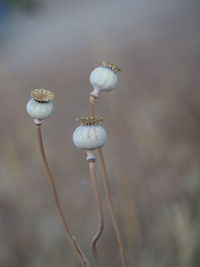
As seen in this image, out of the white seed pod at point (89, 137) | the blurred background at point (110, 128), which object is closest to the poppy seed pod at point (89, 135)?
the white seed pod at point (89, 137)

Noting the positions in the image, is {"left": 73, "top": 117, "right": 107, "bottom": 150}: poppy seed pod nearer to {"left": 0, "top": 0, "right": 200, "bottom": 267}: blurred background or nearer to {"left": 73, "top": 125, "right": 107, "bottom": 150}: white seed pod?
{"left": 73, "top": 125, "right": 107, "bottom": 150}: white seed pod

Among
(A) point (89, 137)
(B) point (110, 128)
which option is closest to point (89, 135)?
(A) point (89, 137)

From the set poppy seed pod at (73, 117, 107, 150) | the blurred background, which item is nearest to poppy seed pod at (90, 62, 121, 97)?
poppy seed pod at (73, 117, 107, 150)

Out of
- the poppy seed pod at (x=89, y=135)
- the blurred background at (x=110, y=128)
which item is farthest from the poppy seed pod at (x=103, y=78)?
the blurred background at (x=110, y=128)

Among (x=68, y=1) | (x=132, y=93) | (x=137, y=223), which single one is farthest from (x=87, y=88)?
(x=137, y=223)

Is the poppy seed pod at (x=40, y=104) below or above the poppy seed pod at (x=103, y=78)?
below

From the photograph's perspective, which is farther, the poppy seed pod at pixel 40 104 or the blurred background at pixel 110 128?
the blurred background at pixel 110 128

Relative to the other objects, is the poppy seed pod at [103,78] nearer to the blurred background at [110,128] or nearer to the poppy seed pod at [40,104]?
the poppy seed pod at [40,104]

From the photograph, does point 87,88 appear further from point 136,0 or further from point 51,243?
point 51,243
